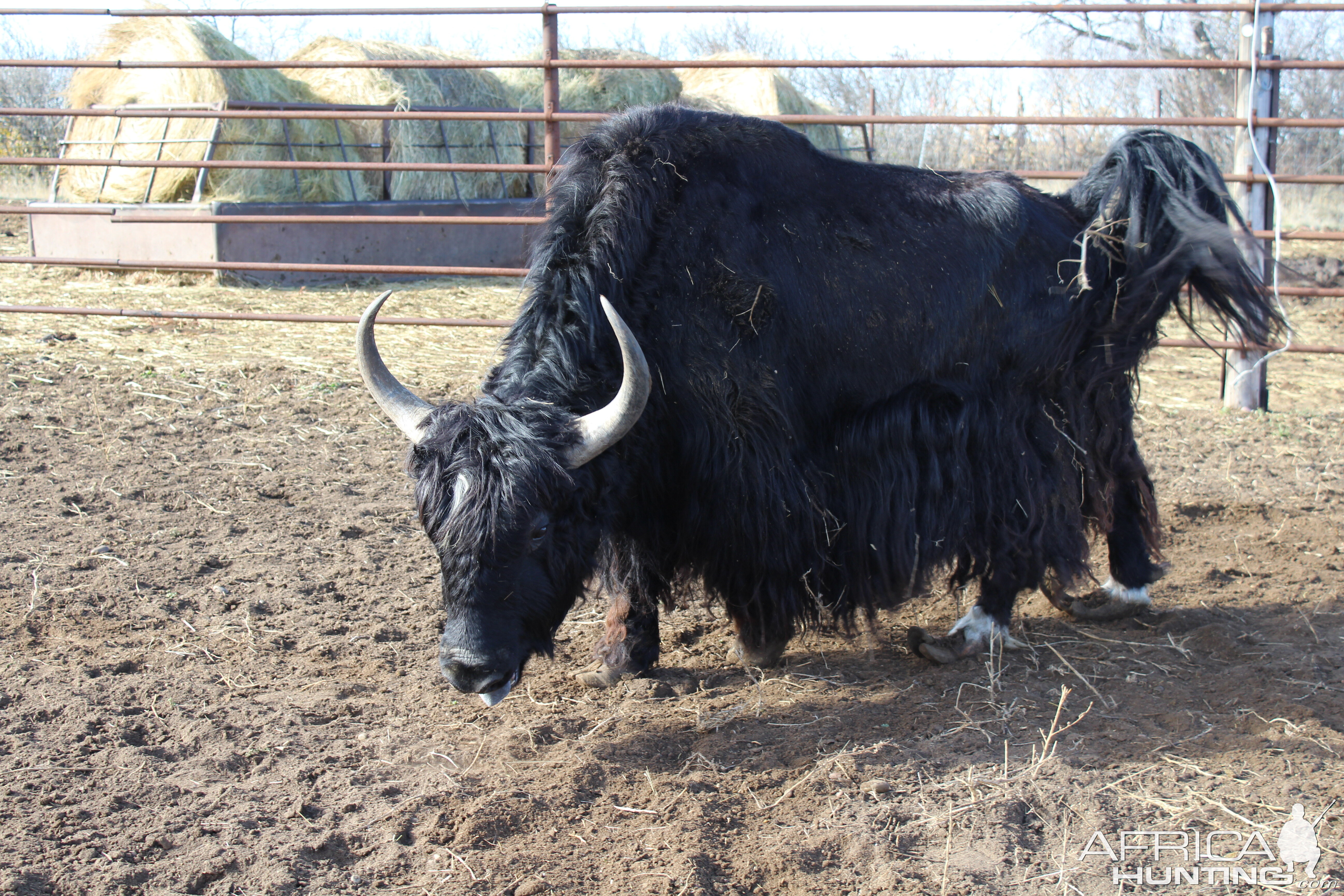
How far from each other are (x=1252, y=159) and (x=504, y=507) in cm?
515

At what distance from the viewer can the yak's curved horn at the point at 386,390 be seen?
2.66 metres

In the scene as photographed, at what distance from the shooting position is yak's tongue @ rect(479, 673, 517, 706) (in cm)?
→ 251

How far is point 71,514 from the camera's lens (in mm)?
4059

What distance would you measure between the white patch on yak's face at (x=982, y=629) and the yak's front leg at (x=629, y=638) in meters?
0.99

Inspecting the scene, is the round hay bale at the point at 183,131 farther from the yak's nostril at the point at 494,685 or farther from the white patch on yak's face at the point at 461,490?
the yak's nostril at the point at 494,685

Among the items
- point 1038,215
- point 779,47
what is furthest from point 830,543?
point 779,47

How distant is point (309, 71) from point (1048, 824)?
42.5 ft

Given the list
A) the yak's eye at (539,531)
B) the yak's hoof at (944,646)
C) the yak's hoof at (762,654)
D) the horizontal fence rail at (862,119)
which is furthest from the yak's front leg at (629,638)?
the horizontal fence rail at (862,119)

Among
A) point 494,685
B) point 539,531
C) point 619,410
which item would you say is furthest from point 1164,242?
point 494,685

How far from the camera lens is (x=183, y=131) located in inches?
403

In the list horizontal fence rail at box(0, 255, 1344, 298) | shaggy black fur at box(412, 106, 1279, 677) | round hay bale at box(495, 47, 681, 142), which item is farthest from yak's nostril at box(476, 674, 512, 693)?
round hay bale at box(495, 47, 681, 142)

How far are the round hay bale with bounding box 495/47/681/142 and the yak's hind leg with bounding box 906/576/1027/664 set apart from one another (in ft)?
37.5

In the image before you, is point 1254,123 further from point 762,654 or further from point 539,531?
point 539,531

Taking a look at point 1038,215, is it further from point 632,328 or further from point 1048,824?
point 1048,824
